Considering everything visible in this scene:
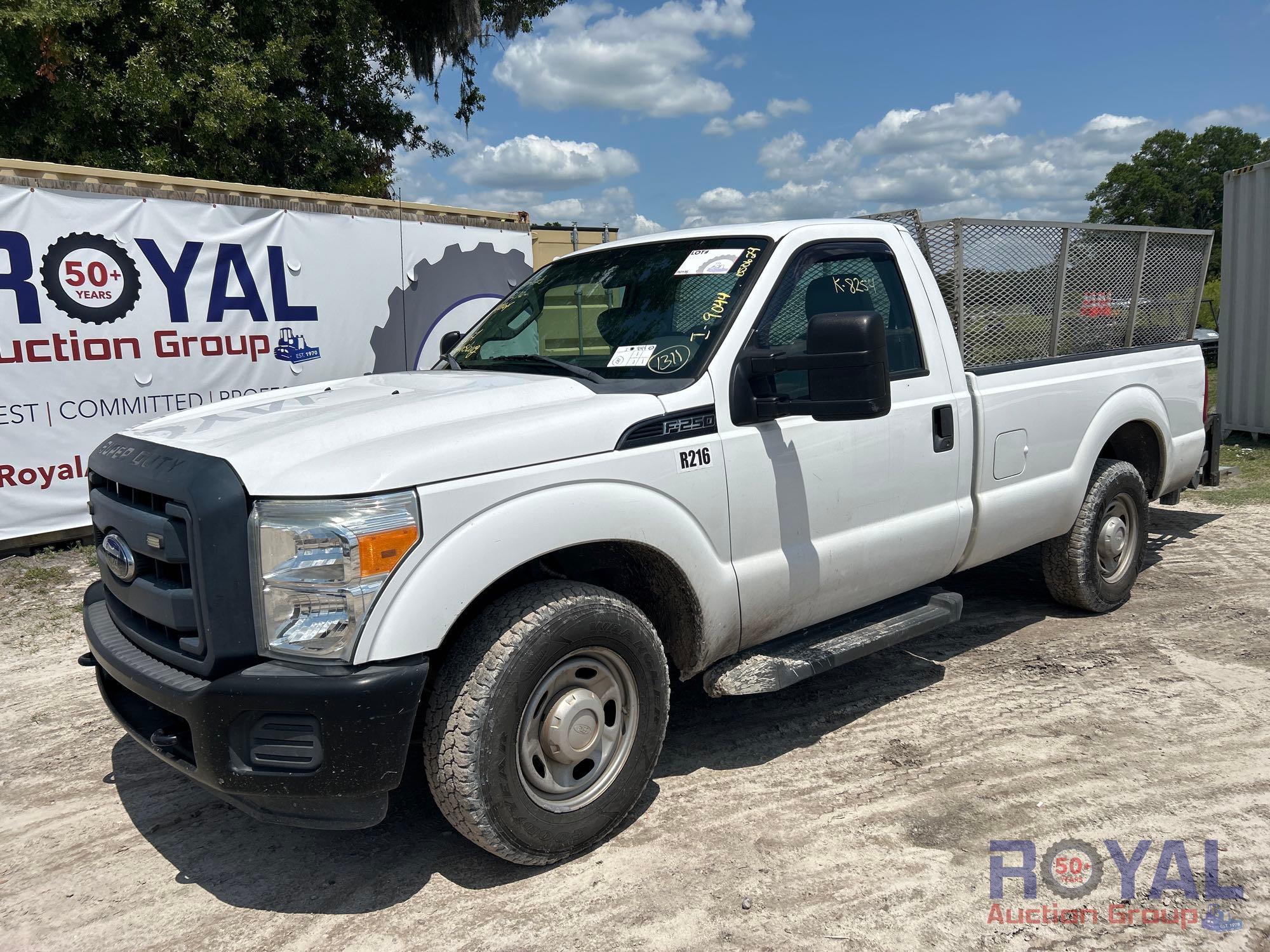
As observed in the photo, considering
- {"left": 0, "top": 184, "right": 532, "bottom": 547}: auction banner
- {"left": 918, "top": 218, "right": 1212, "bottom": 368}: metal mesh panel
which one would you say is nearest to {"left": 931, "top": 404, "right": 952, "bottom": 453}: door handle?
{"left": 918, "top": 218, "right": 1212, "bottom": 368}: metal mesh panel

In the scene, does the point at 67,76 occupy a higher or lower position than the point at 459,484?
higher

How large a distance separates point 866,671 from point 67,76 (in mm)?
12105

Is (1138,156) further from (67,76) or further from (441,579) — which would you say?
(441,579)

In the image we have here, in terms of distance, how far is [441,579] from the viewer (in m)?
2.65

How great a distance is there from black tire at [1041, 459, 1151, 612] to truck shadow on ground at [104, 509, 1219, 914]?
44 cm

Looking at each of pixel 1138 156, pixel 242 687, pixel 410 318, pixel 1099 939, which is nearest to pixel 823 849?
pixel 1099 939

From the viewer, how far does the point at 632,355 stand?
348 centimetres

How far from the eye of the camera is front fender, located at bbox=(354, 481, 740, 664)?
8.48 ft

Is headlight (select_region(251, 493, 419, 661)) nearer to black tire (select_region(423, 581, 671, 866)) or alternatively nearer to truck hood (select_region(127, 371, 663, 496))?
truck hood (select_region(127, 371, 663, 496))

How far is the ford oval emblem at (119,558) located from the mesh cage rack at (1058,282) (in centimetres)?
346

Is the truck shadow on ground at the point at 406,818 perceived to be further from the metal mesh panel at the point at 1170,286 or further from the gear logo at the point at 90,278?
the gear logo at the point at 90,278

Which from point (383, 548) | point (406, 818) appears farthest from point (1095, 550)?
point (383, 548)

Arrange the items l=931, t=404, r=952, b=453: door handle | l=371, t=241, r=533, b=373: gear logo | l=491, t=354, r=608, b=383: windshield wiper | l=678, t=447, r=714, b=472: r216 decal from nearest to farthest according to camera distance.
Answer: l=678, t=447, r=714, b=472: r216 decal → l=491, t=354, r=608, b=383: windshield wiper → l=931, t=404, r=952, b=453: door handle → l=371, t=241, r=533, b=373: gear logo

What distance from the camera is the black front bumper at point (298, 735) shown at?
254cm
